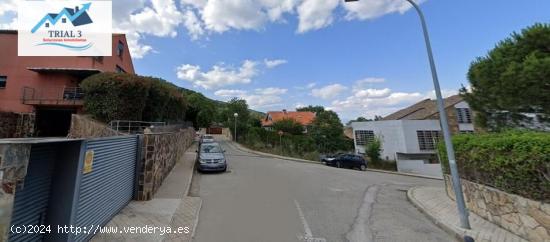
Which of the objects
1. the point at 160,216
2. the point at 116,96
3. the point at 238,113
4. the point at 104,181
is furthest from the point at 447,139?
the point at 238,113

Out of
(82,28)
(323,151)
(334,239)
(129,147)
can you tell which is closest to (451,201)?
(334,239)

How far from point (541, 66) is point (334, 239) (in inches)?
278

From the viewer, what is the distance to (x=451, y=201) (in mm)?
8664

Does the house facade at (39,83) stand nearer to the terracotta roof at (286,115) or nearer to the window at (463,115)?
the window at (463,115)

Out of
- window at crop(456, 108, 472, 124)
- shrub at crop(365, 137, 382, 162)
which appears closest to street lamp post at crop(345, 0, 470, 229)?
shrub at crop(365, 137, 382, 162)

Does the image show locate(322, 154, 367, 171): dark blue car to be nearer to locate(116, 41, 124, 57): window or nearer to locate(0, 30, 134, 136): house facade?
locate(0, 30, 134, 136): house facade

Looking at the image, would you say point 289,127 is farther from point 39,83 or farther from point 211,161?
point 39,83

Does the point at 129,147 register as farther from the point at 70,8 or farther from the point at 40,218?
the point at 70,8

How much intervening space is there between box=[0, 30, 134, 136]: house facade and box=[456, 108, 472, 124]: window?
128 ft

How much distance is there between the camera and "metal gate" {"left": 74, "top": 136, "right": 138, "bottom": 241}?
15.3 ft

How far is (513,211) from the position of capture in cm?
588

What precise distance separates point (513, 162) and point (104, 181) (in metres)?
9.51

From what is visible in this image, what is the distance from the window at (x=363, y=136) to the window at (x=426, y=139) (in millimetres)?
5425

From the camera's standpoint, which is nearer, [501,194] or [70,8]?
[501,194]
